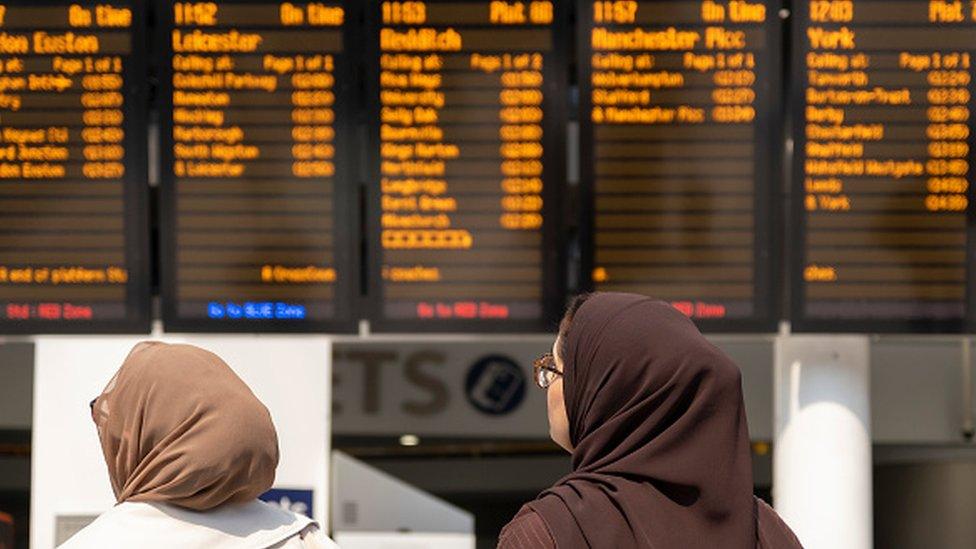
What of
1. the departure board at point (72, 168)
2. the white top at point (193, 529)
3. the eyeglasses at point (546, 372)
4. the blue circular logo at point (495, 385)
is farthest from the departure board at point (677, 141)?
the blue circular logo at point (495, 385)

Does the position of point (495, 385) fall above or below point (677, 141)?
below

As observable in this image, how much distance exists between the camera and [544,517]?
2367 mm

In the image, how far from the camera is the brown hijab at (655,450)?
7.76 ft

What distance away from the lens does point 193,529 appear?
293 cm

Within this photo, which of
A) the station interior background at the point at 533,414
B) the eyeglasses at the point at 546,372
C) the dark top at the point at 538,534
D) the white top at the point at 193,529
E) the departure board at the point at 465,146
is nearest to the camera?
the dark top at the point at 538,534

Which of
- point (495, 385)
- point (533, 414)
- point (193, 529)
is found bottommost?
point (533, 414)

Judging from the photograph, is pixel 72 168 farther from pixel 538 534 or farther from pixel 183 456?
pixel 538 534

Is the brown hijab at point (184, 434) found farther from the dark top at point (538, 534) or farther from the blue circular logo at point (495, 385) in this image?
the blue circular logo at point (495, 385)

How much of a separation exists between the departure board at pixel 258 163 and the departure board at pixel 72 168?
0.11 m

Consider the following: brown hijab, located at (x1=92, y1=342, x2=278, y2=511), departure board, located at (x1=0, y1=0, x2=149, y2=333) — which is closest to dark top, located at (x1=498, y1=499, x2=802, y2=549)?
brown hijab, located at (x1=92, y1=342, x2=278, y2=511)

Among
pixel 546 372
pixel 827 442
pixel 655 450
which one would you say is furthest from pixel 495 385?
pixel 655 450

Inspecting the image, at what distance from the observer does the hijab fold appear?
2365 mm

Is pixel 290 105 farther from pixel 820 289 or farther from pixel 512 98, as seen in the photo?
pixel 820 289

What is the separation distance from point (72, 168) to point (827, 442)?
94.8 inches
